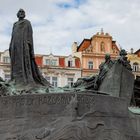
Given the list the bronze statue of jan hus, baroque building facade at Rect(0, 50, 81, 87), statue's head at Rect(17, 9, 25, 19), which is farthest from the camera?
baroque building facade at Rect(0, 50, 81, 87)

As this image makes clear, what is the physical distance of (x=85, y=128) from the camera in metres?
14.2

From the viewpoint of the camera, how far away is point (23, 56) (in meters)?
16.6

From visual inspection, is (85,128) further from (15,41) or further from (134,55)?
(134,55)

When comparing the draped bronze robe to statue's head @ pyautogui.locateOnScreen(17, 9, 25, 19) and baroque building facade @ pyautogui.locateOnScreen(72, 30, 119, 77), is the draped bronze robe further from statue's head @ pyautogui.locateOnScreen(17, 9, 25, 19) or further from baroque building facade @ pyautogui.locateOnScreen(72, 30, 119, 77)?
baroque building facade @ pyautogui.locateOnScreen(72, 30, 119, 77)

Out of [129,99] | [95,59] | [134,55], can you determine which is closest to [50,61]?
[95,59]

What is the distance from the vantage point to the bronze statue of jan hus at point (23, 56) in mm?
16422

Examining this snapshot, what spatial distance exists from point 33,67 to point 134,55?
44.3 m

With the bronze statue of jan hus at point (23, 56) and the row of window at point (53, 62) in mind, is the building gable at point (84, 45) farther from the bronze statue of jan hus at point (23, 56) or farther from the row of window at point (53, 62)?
the bronze statue of jan hus at point (23, 56)

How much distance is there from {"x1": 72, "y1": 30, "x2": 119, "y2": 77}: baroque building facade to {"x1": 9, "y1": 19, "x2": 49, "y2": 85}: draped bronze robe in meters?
40.3

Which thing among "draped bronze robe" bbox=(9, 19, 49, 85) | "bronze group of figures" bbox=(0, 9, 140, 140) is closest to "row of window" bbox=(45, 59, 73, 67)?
"draped bronze robe" bbox=(9, 19, 49, 85)

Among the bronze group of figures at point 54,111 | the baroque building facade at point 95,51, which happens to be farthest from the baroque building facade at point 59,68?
the bronze group of figures at point 54,111

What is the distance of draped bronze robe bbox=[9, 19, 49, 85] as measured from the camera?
54.0 feet

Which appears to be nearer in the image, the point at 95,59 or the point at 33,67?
the point at 33,67

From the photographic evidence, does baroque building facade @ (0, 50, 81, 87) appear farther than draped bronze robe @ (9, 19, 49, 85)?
Yes
